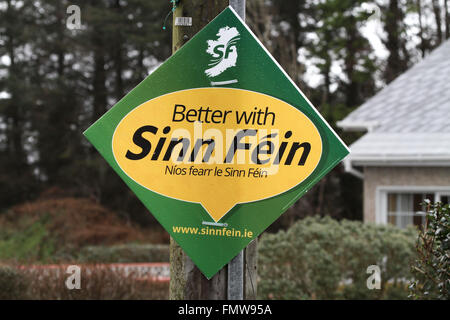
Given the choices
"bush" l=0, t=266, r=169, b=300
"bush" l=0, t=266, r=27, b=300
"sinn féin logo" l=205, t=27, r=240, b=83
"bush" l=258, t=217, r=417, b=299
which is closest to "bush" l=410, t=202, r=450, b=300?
"sinn féin logo" l=205, t=27, r=240, b=83

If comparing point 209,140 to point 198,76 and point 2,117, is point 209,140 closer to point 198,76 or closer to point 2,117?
point 198,76

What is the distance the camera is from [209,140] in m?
3.05

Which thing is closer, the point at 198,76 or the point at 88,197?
the point at 198,76

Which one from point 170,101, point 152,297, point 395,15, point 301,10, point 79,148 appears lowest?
point 152,297

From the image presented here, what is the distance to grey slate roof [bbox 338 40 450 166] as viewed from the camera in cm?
1181

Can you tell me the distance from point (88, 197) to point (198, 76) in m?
23.8

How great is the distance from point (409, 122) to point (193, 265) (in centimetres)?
1012

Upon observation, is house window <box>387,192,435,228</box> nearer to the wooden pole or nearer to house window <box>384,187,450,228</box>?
house window <box>384,187,450,228</box>

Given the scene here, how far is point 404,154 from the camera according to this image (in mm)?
11781

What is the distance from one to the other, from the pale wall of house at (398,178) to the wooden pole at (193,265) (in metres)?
9.53

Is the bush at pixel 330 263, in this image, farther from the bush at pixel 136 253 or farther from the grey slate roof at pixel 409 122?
the bush at pixel 136 253

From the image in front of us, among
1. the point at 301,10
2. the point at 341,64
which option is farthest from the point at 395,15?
the point at 301,10

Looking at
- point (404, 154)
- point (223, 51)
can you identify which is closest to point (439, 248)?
point (223, 51)

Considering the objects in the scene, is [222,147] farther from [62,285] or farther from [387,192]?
[387,192]
